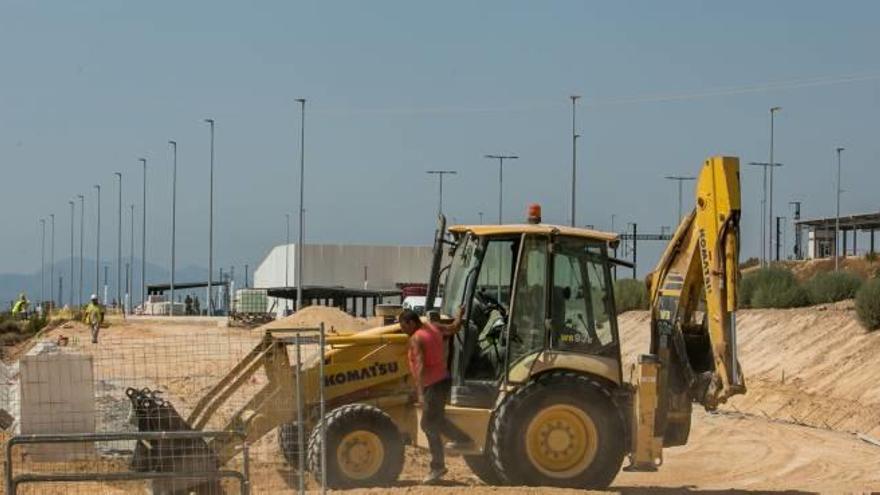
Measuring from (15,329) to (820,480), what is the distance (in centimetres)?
4939

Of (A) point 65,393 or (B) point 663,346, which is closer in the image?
(A) point 65,393

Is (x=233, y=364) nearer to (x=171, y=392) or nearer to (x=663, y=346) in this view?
(x=171, y=392)

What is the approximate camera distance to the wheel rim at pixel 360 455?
47.3ft

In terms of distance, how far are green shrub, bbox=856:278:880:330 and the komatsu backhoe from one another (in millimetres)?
15259

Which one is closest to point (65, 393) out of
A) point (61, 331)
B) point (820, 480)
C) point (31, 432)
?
point (31, 432)

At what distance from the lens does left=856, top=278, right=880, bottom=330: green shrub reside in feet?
97.2

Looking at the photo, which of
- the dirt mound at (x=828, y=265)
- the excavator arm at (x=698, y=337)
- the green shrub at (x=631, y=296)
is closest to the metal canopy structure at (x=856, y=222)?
the dirt mound at (x=828, y=265)

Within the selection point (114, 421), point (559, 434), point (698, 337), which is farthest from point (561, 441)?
point (114, 421)

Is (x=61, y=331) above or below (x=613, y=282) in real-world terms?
below

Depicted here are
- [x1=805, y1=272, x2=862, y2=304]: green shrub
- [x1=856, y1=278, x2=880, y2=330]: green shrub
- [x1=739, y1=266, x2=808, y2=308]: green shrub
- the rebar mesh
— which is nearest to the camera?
the rebar mesh

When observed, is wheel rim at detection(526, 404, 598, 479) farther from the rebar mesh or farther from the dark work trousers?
the rebar mesh

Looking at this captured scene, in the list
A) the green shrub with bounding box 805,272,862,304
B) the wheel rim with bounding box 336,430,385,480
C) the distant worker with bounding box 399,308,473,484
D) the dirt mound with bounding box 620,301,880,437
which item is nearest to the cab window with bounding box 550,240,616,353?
the distant worker with bounding box 399,308,473,484

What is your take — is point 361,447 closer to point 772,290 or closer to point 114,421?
point 114,421

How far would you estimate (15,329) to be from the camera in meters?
61.5
